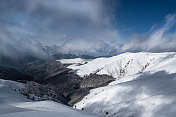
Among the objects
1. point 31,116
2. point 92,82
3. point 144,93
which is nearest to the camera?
point 31,116

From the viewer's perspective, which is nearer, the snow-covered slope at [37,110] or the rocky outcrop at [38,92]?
the snow-covered slope at [37,110]

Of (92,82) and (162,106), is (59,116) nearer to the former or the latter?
(162,106)

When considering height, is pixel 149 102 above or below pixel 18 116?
below

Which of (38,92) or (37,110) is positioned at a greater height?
(37,110)

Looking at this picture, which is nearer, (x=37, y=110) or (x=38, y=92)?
(x=37, y=110)

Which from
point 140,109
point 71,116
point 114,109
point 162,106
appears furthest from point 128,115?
point 71,116

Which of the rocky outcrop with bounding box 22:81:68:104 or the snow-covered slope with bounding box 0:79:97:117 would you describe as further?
the rocky outcrop with bounding box 22:81:68:104

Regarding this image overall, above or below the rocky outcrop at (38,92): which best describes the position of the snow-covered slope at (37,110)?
above

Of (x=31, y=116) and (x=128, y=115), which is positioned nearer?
(x=31, y=116)

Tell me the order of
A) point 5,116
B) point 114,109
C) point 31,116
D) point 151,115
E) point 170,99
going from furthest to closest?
point 114,109 < point 170,99 < point 151,115 < point 31,116 < point 5,116

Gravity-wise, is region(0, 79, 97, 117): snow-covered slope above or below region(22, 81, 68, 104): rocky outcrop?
above
